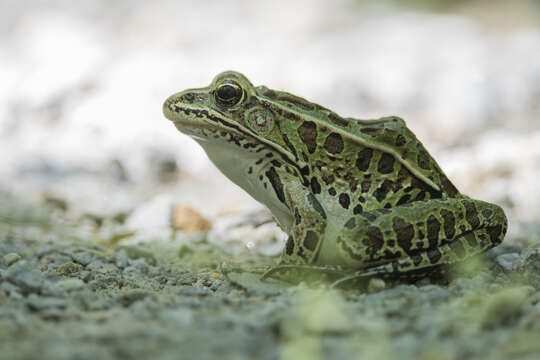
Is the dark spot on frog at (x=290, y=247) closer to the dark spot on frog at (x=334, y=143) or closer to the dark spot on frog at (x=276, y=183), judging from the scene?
the dark spot on frog at (x=276, y=183)

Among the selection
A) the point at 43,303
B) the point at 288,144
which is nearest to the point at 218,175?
the point at 288,144

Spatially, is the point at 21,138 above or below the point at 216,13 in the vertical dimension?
below

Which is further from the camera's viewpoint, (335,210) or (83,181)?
(83,181)

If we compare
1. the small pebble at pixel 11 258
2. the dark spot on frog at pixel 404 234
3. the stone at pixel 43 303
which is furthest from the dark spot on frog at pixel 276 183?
the small pebble at pixel 11 258

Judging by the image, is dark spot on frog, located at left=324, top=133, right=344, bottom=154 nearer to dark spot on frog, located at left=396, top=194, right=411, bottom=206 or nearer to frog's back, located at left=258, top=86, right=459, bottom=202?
frog's back, located at left=258, top=86, right=459, bottom=202

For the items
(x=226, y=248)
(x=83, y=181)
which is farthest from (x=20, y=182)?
(x=226, y=248)

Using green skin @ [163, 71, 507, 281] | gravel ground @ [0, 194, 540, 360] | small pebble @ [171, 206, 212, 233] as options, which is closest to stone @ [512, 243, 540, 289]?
gravel ground @ [0, 194, 540, 360]

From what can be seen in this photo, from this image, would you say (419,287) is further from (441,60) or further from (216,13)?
(216,13)
